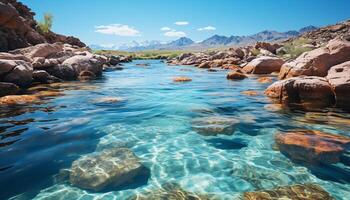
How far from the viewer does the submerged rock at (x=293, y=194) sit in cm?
469

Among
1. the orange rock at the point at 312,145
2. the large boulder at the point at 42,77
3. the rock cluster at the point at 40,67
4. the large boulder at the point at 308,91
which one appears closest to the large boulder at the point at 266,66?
the rock cluster at the point at 40,67

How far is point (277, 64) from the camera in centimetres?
2612

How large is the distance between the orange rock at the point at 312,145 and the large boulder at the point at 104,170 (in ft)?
11.2

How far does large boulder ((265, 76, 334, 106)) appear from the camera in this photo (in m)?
11.5

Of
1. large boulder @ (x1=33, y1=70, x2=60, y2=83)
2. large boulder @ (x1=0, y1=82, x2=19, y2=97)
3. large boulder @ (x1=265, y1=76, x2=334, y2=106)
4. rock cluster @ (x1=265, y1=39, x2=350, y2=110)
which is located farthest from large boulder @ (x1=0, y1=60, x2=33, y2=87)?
large boulder @ (x1=265, y1=76, x2=334, y2=106)

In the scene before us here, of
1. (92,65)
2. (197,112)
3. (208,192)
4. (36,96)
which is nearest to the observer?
(208,192)

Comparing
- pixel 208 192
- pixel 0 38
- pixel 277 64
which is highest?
pixel 0 38

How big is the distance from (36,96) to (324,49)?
14.9m

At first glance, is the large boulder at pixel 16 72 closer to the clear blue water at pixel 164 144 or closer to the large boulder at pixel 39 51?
the clear blue water at pixel 164 144

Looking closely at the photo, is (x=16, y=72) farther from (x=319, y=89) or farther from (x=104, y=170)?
(x=319, y=89)

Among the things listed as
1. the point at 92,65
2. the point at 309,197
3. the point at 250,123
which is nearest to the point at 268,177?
the point at 309,197

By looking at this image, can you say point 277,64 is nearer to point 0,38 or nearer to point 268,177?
point 268,177

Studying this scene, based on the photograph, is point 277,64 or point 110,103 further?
point 277,64

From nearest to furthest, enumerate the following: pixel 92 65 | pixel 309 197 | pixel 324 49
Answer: pixel 309 197
pixel 324 49
pixel 92 65
